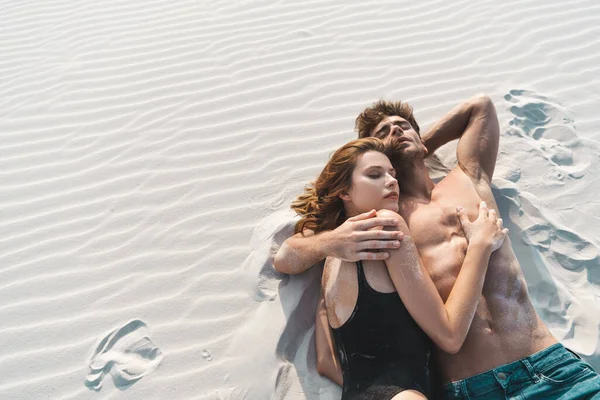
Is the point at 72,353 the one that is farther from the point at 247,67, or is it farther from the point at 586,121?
the point at 586,121

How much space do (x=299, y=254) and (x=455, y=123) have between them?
147 cm

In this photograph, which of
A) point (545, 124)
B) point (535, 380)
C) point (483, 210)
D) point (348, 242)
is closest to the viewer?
point (535, 380)

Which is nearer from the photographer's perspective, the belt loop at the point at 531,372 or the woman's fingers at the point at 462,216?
the belt loop at the point at 531,372

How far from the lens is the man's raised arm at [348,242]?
268cm

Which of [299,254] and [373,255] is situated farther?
[299,254]

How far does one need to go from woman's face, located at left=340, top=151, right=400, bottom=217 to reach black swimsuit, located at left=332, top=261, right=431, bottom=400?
413 millimetres

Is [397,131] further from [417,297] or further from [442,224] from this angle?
[417,297]

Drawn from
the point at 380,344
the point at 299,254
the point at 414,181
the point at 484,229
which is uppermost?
the point at 414,181

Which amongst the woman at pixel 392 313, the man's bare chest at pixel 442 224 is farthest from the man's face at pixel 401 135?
the woman at pixel 392 313

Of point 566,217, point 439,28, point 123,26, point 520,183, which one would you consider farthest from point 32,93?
point 566,217

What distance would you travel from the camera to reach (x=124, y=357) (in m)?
3.09

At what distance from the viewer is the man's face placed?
3361 mm

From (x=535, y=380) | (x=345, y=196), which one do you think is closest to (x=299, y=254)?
(x=345, y=196)

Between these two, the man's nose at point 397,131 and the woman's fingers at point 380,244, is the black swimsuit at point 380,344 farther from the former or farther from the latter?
the man's nose at point 397,131
